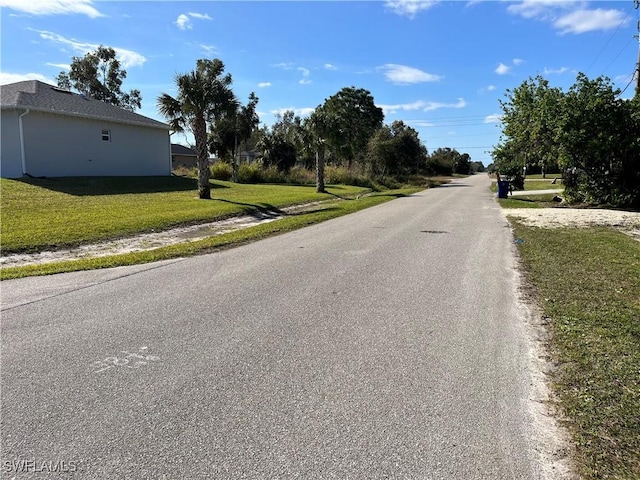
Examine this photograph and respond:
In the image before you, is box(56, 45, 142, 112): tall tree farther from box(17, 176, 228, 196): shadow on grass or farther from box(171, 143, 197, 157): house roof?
box(17, 176, 228, 196): shadow on grass

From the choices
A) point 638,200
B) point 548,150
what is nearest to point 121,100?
point 548,150

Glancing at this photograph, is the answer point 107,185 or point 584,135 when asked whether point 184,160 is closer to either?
point 107,185

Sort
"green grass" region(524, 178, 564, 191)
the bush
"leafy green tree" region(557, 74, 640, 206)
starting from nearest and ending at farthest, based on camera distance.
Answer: "leafy green tree" region(557, 74, 640, 206), "green grass" region(524, 178, 564, 191), the bush

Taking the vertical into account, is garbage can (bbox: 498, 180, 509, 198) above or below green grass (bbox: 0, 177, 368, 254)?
above

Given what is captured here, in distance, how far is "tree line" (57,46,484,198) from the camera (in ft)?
64.9

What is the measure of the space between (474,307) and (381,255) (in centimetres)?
353

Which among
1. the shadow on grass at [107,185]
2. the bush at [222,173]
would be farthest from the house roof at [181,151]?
the shadow on grass at [107,185]

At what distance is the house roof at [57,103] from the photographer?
21705 millimetres

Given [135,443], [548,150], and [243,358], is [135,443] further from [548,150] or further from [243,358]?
[548,150]

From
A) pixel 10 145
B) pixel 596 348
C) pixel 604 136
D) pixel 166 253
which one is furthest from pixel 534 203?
pixel 10 145

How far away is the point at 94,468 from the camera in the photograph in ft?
8.34

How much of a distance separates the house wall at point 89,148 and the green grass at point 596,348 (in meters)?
23.4

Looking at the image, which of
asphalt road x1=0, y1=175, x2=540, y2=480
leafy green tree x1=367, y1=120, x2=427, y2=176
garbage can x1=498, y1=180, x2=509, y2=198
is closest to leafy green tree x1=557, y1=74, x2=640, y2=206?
garbage can x1=498, y1=180, x2=509, y2=198

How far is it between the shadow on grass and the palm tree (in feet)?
12.7
